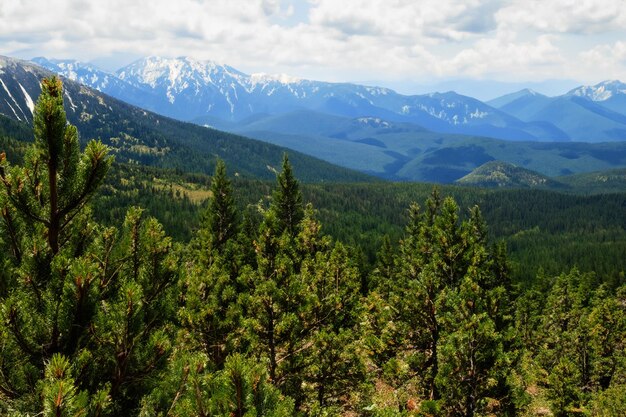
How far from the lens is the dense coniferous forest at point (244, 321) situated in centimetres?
904

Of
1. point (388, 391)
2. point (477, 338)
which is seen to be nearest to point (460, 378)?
point (477, 338)

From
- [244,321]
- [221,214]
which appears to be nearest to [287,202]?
[221,214]

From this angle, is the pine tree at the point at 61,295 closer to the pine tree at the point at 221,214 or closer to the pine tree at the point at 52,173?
the pine tree at the point at 52,173

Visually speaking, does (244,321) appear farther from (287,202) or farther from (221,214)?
(221,214)

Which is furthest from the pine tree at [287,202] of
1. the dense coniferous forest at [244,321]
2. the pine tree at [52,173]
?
the pine tree at [52,173]

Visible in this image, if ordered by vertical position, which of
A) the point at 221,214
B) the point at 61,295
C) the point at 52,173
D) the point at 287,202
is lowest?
the point at 221,214

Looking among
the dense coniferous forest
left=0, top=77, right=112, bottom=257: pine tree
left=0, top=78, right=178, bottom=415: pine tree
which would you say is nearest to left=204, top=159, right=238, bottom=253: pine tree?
the dense coniferous forest

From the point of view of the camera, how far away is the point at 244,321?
24.8 metres

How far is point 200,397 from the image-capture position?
8.87 meters

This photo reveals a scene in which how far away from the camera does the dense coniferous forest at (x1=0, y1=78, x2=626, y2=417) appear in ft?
29.7

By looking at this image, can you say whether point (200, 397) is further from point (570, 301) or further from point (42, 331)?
point (570, 301)

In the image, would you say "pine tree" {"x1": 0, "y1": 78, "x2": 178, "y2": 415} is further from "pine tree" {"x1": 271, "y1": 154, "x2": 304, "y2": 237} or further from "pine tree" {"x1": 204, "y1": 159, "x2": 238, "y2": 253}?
"pine tree" {"x1": 204, "y1": 159, "x2": 238, "y2": 253}

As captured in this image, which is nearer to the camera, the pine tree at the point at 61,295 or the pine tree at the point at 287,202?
the pine tree at the point at 61,295

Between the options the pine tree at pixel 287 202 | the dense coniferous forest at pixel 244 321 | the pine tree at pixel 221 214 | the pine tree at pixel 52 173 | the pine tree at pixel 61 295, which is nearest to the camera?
the pine tree at pixel 61 295
